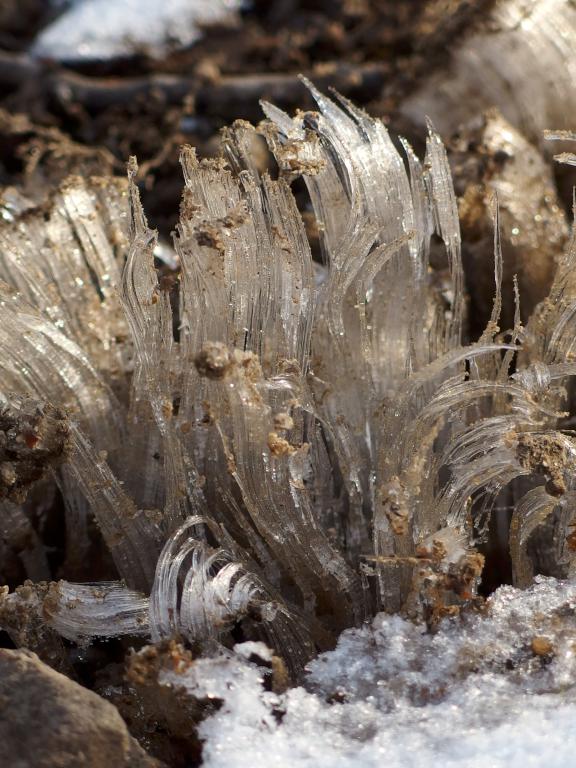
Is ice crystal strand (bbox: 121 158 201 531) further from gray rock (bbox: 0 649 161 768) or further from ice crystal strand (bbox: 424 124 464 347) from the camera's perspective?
ice crystal strand (bbox: 424 124 464 347)

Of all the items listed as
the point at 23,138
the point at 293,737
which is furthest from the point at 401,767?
the point at 23,138

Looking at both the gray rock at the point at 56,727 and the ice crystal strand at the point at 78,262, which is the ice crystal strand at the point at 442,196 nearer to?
the ice crystal strand at the point at 78,262

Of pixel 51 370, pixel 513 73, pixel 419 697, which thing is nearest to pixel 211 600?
pixel 419 697

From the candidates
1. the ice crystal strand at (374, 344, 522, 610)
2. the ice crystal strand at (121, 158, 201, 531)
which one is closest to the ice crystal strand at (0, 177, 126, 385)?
the ice crystal strand at (121, 158, 201, 531)

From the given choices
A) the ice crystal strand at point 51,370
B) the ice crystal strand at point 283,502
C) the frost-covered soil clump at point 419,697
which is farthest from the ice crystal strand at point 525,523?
the ice crystal strand at point 51,370

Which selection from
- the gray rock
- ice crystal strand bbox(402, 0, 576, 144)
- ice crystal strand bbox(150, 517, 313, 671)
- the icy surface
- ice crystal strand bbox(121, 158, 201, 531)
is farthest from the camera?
the icy surface

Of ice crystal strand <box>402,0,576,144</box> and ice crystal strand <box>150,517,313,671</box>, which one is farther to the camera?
ice crystal strand <box>402,0,576,144</box>

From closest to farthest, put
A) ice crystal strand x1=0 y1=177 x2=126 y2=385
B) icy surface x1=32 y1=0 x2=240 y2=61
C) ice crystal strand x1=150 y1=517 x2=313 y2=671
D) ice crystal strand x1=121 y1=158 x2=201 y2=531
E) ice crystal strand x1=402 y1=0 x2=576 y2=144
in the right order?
ice crystal strand x1=150 y1=517 x2=313 y2=671
ice crystal strand x1=121 y1=158 x2=201 y2=531
ice crystal strand x1=0 y1=177 x2=126 y2=385
ice crystal strand x1=402 y1=0 x2=576 y2=144
icy surface x1=32 y1=0 x2=240 y2=61
